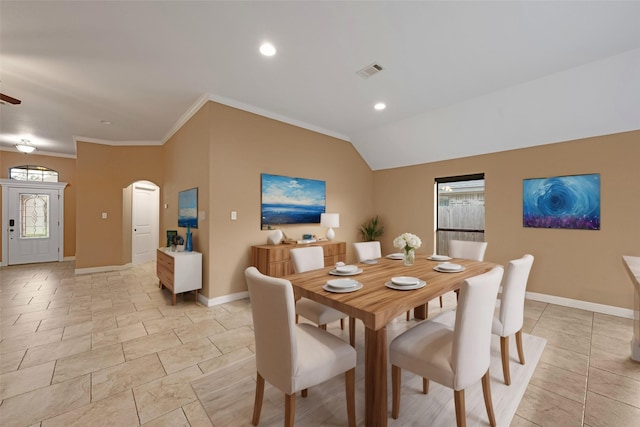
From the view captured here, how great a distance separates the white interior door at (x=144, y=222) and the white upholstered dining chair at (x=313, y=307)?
19.0 feet

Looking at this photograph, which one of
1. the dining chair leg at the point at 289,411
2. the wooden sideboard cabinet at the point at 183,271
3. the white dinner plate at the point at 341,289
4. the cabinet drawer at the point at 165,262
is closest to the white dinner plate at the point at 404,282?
the white dinner plate at the point at 341,289

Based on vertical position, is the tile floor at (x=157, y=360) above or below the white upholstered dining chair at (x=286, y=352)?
below

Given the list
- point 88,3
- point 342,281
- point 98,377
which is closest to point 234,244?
point 98,377

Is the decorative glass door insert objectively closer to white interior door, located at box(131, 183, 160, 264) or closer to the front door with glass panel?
the front door with glass panel

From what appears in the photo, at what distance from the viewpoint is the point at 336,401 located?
1.85m

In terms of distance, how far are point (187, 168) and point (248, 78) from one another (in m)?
2.06

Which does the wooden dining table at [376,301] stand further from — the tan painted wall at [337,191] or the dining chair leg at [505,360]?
the tan painted wall at [337,191]

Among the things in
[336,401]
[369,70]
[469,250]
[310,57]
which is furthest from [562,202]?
[336,401]

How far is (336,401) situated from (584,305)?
152 inches

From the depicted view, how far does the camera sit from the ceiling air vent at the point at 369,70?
2914 mm

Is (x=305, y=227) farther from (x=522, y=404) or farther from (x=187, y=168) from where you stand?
(x=522, y=404)

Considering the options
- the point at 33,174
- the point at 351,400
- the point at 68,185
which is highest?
the point at 33,174

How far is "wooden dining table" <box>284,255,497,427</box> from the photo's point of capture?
1482mm

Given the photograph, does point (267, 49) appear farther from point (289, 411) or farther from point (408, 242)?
point (289, 411)
